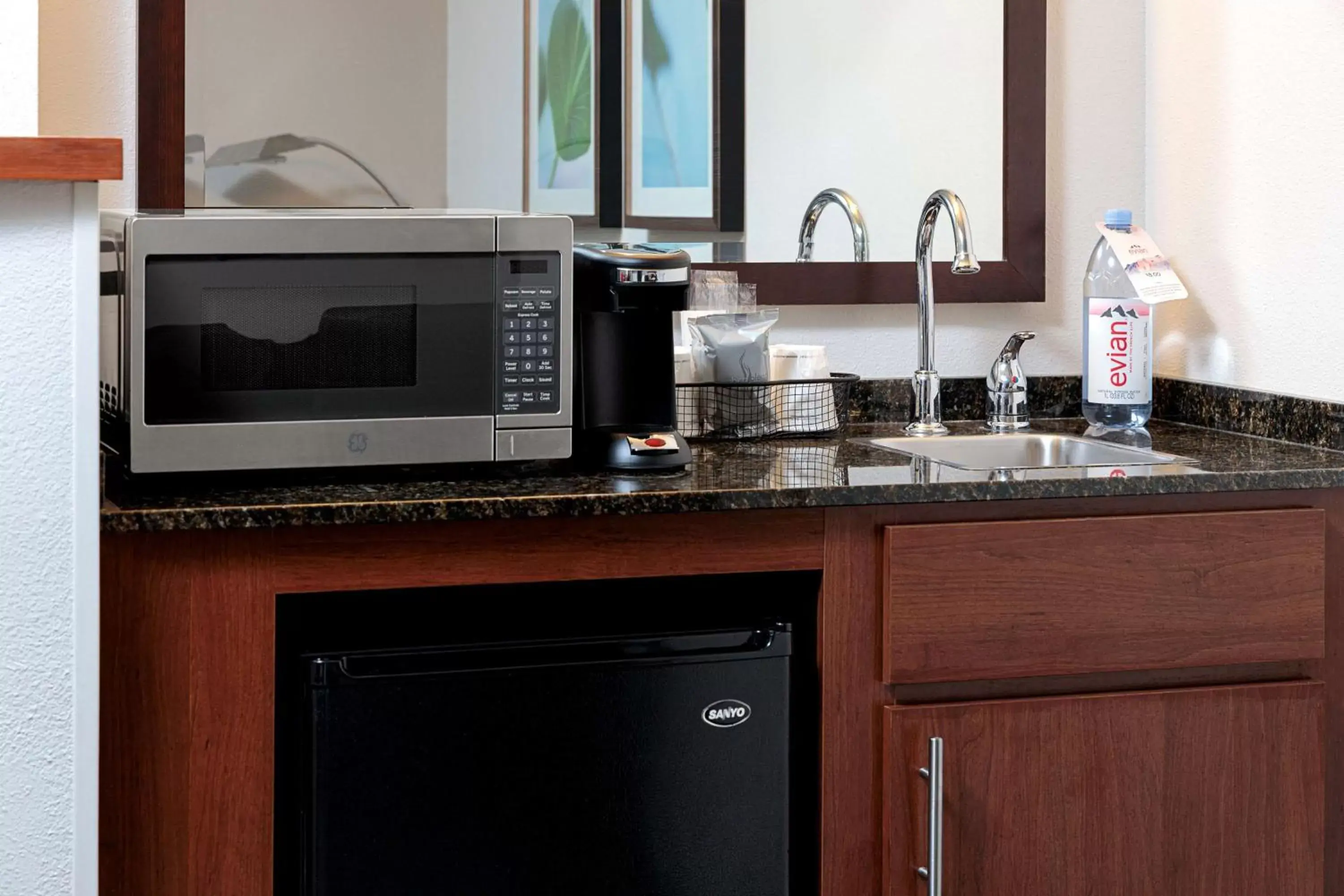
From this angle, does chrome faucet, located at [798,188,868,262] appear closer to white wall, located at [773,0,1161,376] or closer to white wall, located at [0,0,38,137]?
white wall, located at [773,0,1161,376]

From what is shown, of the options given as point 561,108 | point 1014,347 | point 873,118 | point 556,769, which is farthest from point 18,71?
point 1014,347

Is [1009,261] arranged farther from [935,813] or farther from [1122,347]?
[935,813]

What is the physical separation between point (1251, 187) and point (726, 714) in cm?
114

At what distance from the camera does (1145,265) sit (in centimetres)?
217

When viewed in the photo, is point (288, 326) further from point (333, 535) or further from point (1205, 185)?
point (1205, 185)

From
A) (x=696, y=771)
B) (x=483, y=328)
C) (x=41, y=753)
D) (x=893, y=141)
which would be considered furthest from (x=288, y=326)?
(x=893, y=141)

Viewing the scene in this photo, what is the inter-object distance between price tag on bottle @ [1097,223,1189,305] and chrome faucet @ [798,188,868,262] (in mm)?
370

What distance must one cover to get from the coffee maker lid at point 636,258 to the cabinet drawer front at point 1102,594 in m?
0.41

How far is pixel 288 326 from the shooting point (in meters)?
1.59

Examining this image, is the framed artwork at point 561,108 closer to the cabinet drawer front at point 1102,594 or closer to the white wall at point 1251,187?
the cabinet drawer front at point 1102,594

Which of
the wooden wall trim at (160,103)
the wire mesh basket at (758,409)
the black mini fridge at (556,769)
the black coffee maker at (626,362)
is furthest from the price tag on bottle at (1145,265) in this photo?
the wooden wall trim at (160,103)

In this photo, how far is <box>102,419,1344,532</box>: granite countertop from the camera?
1.49 metres

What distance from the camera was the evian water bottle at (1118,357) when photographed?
212 centimetres

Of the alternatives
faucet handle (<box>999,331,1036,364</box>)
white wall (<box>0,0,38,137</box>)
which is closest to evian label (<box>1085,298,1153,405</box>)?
faucet handle (<box>999,331,1036,364</box>)
